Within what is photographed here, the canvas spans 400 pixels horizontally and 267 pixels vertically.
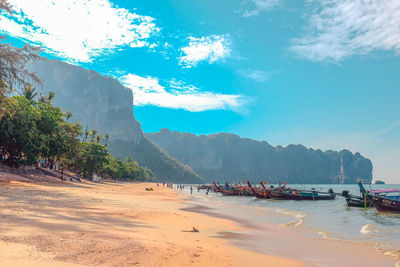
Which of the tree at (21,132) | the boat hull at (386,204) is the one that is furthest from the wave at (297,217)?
the tree at (21,132)

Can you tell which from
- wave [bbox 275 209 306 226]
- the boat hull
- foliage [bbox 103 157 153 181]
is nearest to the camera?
wave [bbox 275 209 306 226]

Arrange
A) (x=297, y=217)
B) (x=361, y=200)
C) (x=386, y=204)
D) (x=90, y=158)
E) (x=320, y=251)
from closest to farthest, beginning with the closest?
(x=320, y=251), (x=297, y=217), (x=386, y=204), (x=361, y=200), (x=90, y=158)

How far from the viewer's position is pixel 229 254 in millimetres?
6859

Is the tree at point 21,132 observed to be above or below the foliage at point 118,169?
above

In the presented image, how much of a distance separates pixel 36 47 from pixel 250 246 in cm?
1862

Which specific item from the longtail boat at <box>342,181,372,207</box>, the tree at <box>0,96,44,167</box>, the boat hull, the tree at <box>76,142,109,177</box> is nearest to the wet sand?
the boat hull

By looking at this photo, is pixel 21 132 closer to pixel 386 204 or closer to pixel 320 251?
pixel 320 251

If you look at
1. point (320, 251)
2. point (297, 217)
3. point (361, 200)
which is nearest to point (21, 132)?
point (297, 217)

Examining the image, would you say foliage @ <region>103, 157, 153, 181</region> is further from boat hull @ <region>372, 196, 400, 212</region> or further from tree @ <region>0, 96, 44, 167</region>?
boat hull @ <region>372, 196, 400, 212</region>

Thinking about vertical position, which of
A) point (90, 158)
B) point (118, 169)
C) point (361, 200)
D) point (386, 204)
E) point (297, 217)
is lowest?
point (297, 217)

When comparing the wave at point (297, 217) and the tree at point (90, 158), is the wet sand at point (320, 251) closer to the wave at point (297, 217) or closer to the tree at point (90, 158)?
the wave at point (297, 217)

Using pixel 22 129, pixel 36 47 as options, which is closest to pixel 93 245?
pixel 36 47

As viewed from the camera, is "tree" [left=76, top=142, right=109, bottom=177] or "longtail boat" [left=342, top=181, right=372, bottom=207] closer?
"longtail boat" [left=342, top=181, right=372, bottom=207]

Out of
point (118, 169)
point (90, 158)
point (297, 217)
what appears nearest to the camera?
point (297, 217)
